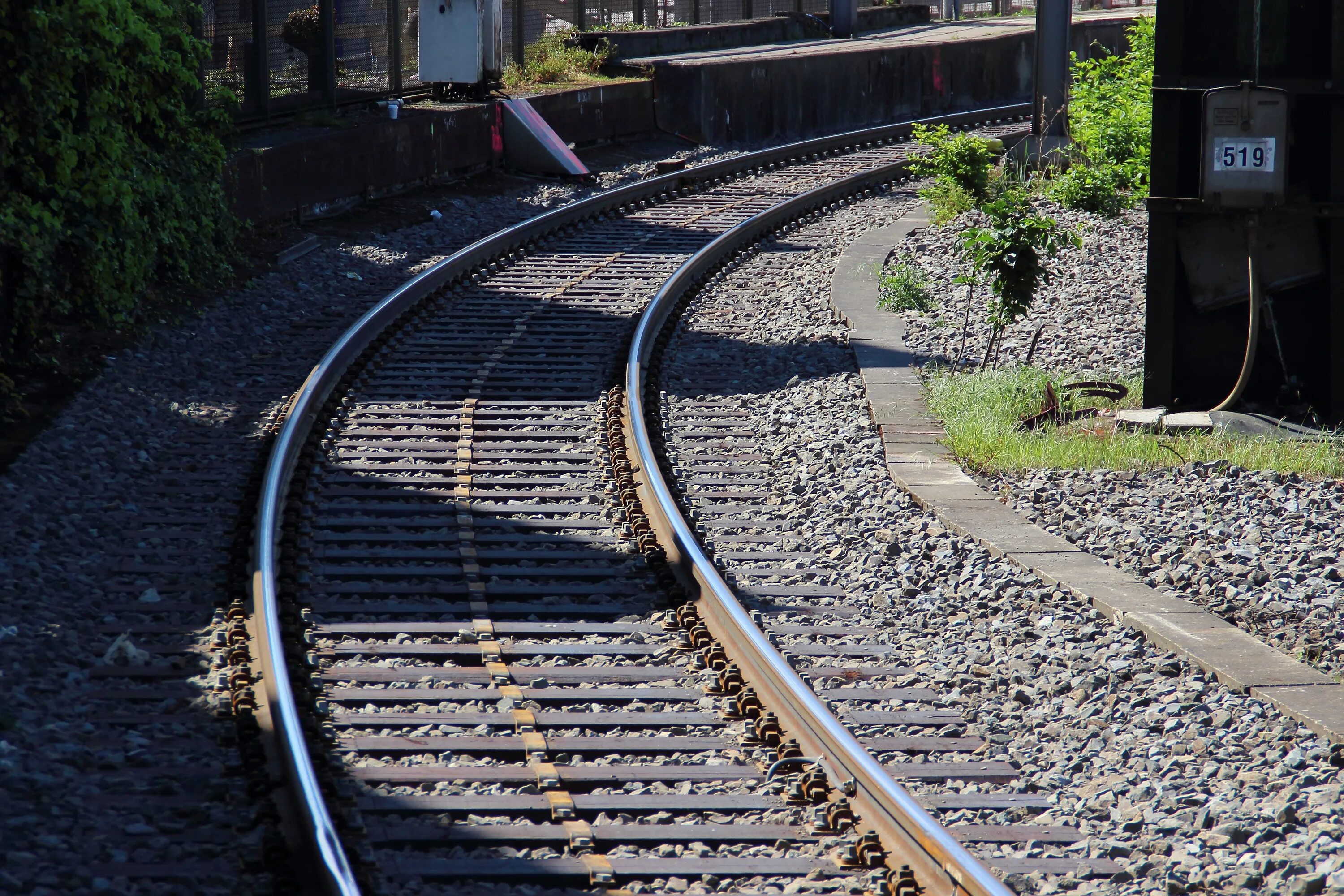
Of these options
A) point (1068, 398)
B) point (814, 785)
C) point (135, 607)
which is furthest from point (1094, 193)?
point (814, 785)

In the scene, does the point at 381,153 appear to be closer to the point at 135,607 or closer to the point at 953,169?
the point at 953,169

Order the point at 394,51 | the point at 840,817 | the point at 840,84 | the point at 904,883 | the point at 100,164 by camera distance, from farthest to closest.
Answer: the point at 840,84 → the point at 394,51 → the point at 100,164 → the point at 840,817 → the point at 904,883

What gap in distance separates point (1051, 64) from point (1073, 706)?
594 inches

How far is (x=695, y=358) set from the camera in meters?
10.6

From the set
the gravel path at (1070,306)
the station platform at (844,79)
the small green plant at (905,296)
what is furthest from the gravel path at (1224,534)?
the station platform at (844,79)

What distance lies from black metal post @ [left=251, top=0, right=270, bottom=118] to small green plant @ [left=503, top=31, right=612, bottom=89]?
5616mm

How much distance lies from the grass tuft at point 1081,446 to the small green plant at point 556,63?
15.3 metres

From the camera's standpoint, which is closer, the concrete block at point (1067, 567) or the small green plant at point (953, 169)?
the concrete block at point (1067, 567)

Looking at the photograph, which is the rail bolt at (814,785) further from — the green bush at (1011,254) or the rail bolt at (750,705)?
the green bush at (1011,254)

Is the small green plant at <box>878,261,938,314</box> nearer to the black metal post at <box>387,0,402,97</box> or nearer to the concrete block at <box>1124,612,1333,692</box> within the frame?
the concrete block at <box>1124,612,1333,692</box>

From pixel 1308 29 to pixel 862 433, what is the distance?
3287mm

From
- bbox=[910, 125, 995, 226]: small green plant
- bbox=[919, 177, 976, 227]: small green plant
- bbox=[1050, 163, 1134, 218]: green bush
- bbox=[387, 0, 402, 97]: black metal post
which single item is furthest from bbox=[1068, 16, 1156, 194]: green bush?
bbox=[387, 0, 402, 97]: black metal post

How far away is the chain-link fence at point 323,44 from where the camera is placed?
16891 mm

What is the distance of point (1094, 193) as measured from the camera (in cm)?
1553
